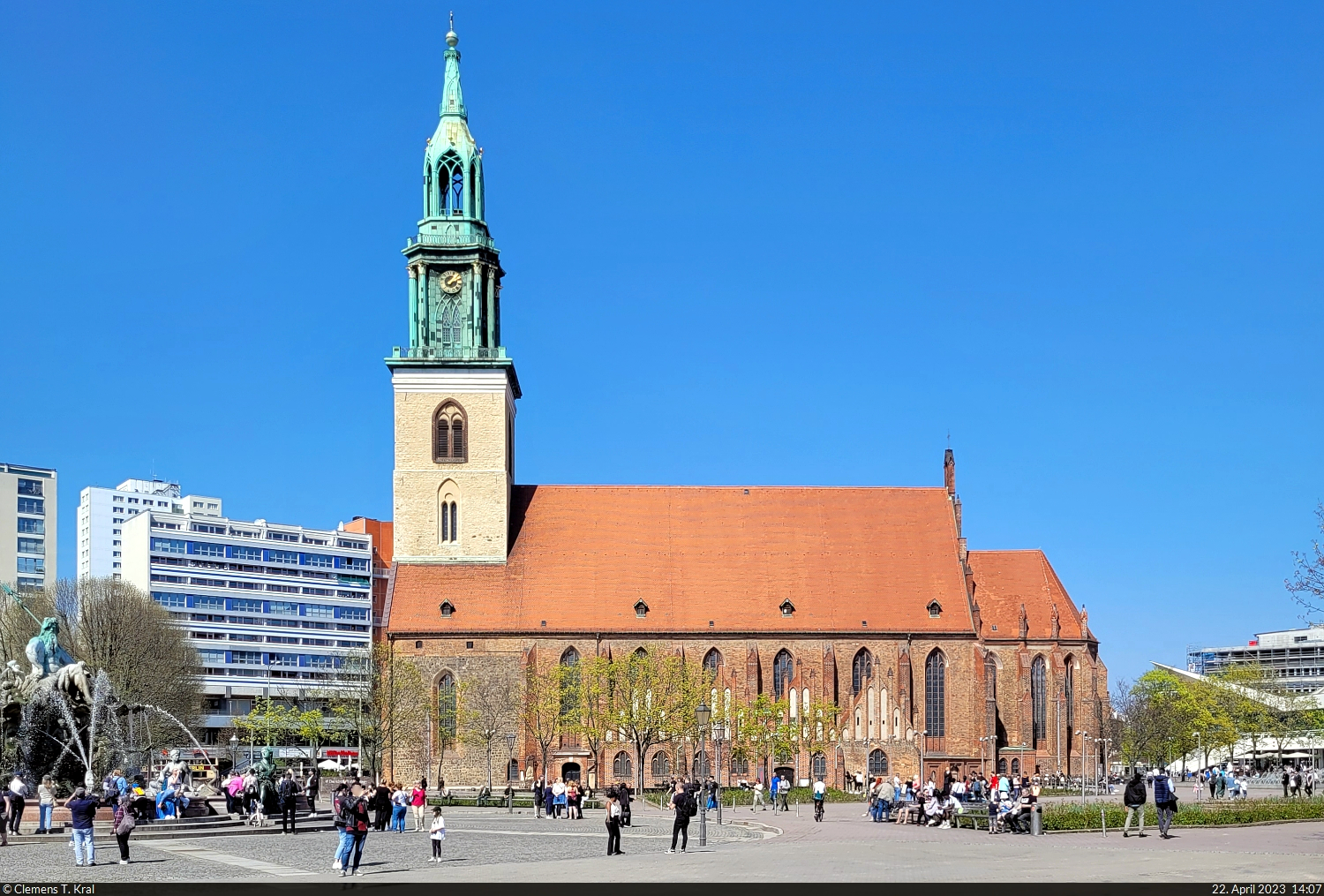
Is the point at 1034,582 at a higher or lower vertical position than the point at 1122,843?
higher

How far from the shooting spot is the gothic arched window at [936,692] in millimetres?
77938

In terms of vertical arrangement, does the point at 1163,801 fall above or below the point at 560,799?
above

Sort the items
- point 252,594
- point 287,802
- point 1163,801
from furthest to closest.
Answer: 1. point 252,594
2. point 287,802
3. point 1163,801

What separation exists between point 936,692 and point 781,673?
8001 mm

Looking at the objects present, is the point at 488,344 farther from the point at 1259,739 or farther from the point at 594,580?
the point at 1259,739

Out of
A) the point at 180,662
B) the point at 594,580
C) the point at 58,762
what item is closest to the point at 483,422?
the point at 594,580

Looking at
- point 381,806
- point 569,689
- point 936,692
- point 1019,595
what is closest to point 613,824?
point 381,806

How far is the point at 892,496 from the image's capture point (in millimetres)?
84875

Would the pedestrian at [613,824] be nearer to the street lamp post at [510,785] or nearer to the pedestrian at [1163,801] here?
the pedestrian at [1163,801]

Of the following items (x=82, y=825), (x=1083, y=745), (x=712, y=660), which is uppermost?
(x=712, y=660)

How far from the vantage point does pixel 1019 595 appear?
81.7 meters

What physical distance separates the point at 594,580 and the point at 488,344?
1360 cm

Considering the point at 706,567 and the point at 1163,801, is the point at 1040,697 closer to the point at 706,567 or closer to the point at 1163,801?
the point at 706,567

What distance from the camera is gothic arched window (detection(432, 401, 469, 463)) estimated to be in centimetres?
7850
